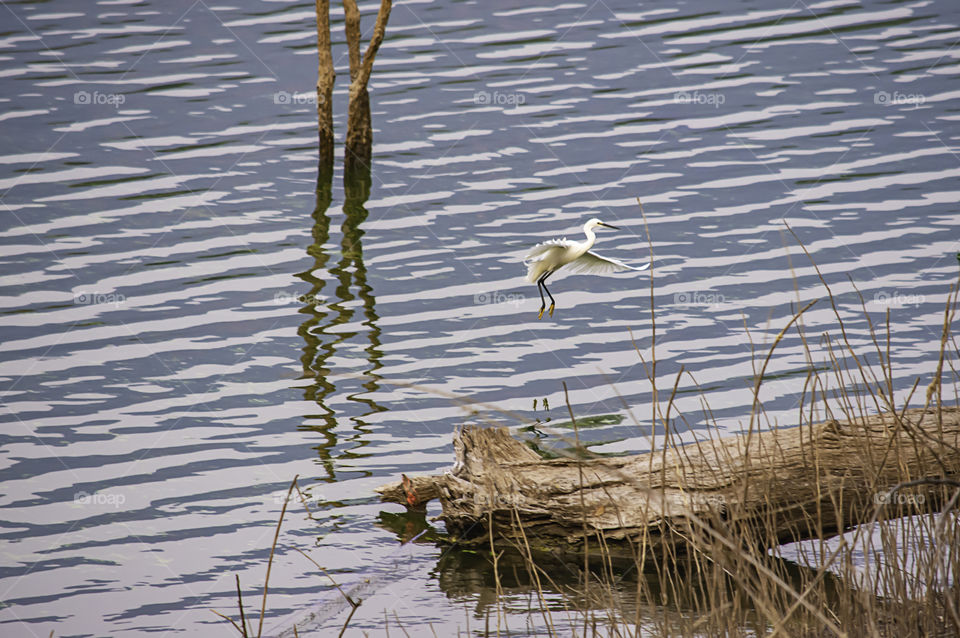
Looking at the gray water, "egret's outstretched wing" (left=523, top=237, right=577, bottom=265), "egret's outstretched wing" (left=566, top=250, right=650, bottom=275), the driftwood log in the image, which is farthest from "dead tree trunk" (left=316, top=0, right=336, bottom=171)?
the driftwood log

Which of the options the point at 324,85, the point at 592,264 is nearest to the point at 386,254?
the point at 324,85

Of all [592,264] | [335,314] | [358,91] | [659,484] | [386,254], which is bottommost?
[659,484]

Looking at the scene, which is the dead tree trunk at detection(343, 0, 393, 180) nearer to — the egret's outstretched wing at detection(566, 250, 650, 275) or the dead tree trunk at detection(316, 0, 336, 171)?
the dead tree trunk at detection(316, 0, 336, 171)

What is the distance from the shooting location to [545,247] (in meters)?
6.85

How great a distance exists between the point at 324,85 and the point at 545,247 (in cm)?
525

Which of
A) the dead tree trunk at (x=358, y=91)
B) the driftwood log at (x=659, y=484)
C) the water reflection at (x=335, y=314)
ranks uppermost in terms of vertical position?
the dead tree trunk at (x=358, y=91)

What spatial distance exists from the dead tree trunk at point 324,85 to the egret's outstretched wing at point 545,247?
15.7 ft

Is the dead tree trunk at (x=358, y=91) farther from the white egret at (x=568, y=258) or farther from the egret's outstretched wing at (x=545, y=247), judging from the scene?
the egret's outstretched wing at (x=545, y=247)

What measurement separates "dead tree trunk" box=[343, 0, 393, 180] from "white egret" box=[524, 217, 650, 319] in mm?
4297

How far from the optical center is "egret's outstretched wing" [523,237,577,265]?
6.76 meters

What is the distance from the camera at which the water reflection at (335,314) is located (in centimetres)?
762

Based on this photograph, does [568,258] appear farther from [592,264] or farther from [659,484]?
[659,484]

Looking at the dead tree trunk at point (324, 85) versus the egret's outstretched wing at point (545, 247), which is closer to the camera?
the egret's outstretched wing at point (545, 247)

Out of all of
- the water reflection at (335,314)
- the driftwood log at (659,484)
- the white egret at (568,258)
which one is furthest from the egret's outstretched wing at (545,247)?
the driftwood log at (659,484)
